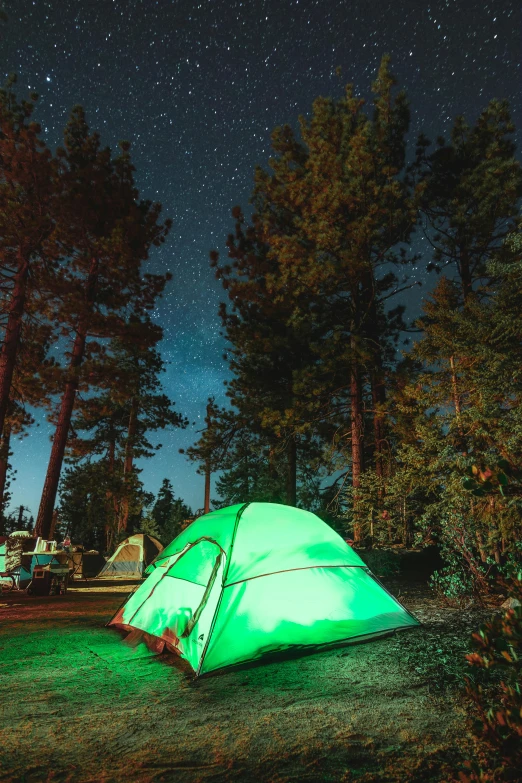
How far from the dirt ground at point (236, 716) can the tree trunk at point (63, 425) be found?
30.4 feet

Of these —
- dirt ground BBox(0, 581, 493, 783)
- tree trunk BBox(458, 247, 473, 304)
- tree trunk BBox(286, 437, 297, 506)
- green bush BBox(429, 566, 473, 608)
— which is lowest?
dirt ground BBox(0, 581, 493, 783)

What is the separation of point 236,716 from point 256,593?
160 centimetres

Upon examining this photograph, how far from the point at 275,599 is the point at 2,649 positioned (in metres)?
3.47

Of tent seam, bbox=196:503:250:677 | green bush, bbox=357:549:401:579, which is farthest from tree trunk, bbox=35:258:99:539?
tent seam, bbox=196:503:250:677

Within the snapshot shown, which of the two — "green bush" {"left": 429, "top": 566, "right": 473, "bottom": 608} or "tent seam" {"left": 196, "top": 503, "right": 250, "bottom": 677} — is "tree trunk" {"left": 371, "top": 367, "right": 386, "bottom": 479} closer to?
"green bush" {"left": 429, "top": 566, "right": 473, "bottom": 608}

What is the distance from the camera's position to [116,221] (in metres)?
15.0

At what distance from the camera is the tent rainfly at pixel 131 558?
49.2 ft

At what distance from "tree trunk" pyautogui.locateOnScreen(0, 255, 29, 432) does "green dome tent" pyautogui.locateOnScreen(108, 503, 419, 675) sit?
9.72 m

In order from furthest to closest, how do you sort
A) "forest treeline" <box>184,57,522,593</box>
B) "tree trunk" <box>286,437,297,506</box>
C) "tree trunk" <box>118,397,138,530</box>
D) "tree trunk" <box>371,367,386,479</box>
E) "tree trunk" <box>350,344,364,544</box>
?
"tree trunk" <box>118,397,138,530</box>
"tree trunk" <box>286,437,297,506</box>
"tree trunk" <box>371,367,386,479</box>
"tree trunk" <box>350,344,364,544</box>
"forest treeline" <box>184,57,522,593</box>

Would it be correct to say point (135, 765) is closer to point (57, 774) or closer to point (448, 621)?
point (57, 774)

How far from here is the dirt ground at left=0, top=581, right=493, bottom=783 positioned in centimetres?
260

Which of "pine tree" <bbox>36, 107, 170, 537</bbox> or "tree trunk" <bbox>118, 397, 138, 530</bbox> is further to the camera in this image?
"tree trunk" <bbox>118, 397, 138, 530</bbox>

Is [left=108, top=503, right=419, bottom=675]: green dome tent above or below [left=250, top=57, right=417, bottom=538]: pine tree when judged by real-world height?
below

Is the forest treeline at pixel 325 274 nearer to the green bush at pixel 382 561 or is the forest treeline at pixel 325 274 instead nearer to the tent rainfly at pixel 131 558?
the green bush at pixel 382 561
